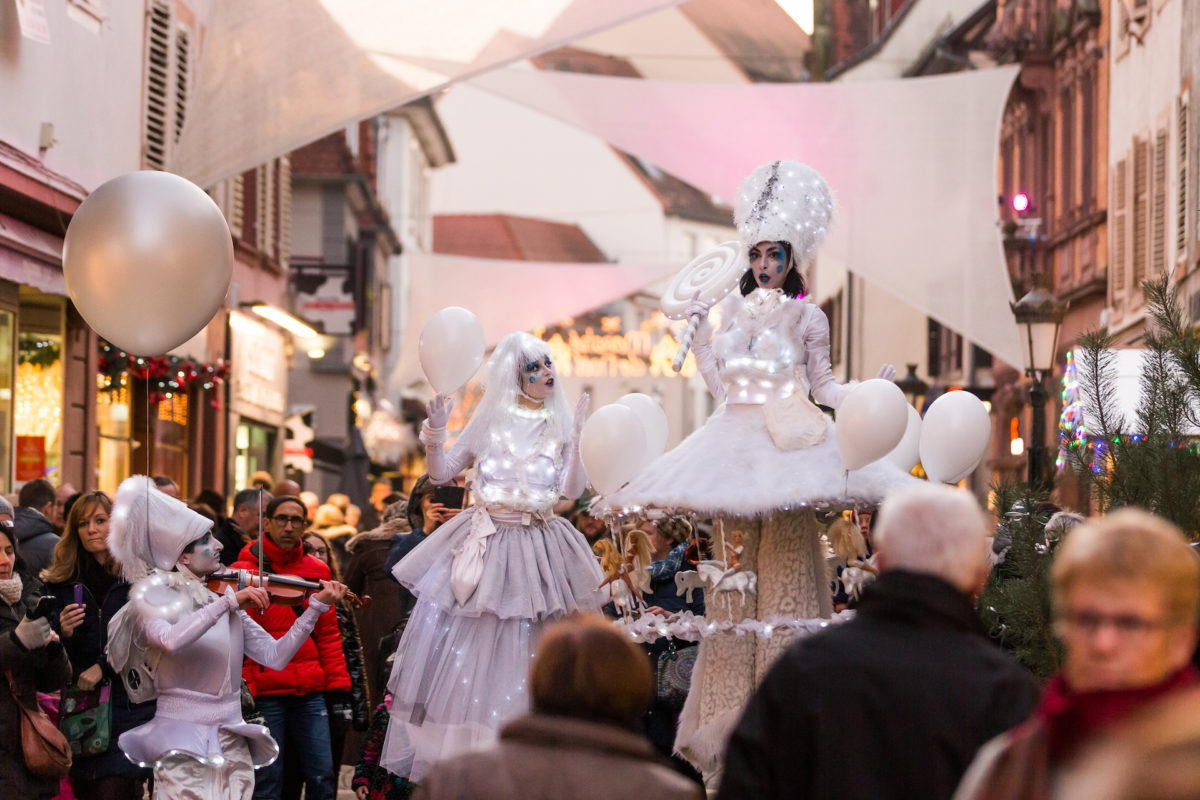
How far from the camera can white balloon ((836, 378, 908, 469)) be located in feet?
21.2

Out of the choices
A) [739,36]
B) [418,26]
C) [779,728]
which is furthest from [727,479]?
[739,36]

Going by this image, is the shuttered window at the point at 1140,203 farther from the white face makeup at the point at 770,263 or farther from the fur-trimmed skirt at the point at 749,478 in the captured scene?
the fur-trimmed skirt at the point at 749,478

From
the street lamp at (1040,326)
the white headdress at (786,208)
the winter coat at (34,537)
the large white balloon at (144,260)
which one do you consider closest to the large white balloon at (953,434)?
the white headdress at (786,208)

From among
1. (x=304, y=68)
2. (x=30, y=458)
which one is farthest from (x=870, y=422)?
(x=30, y=458)

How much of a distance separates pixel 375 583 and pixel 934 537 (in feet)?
23.9

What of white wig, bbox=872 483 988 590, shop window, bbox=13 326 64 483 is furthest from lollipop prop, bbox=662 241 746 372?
shop window, bbox=13 326 64 483

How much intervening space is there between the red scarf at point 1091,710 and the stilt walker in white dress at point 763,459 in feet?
11.7

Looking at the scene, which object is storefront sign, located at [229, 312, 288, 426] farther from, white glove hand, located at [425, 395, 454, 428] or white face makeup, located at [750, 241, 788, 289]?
white face makeup, located at [750, 241, 788, 289]

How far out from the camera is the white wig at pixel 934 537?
12.1 feet

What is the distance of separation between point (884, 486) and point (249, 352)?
20.8m

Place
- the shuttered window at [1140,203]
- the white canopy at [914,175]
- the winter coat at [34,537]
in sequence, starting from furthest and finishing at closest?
the shuttered window at [1140,203] < the white canopy at [914,175] < the winter coat at [34,537]

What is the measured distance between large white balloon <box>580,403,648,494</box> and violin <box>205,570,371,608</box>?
1.06 metres

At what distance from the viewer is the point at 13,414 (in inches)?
594

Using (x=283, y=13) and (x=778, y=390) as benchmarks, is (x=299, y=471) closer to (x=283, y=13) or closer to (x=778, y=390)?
(x=283, y=13)
